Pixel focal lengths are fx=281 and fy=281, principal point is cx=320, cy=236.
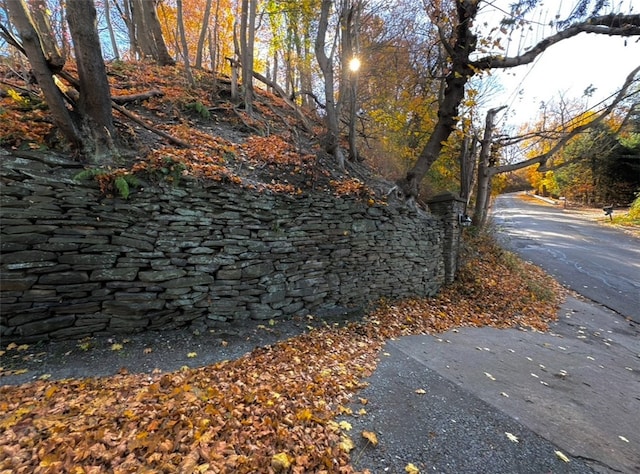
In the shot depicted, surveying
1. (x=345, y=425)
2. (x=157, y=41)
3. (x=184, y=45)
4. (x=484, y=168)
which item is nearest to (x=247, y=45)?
(x=184, y=45)

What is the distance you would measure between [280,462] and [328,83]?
6453 mm

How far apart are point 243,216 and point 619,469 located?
15.4ft

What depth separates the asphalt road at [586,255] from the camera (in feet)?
26.8

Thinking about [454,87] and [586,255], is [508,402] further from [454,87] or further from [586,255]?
[586,255]

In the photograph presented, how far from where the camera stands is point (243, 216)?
13.6 feet

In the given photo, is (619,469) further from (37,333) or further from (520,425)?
(37,333)

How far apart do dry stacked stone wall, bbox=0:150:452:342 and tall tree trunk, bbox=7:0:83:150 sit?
44 cm

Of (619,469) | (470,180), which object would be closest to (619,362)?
(619,469)

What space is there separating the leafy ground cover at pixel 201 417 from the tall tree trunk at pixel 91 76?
273 centimetres

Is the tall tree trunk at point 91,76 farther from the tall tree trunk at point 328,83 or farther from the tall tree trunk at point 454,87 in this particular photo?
the tall tree trunk at point 454,87

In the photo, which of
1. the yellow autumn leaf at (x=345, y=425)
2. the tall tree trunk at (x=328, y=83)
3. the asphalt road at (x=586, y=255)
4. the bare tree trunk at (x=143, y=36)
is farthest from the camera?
the asphalt road at (x=586, y=255)

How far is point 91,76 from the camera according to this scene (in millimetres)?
3686

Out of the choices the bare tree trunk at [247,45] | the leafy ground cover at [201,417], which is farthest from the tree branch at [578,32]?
the leafy ground cover at [201,417]

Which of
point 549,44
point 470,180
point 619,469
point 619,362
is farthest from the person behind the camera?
point 470,180
